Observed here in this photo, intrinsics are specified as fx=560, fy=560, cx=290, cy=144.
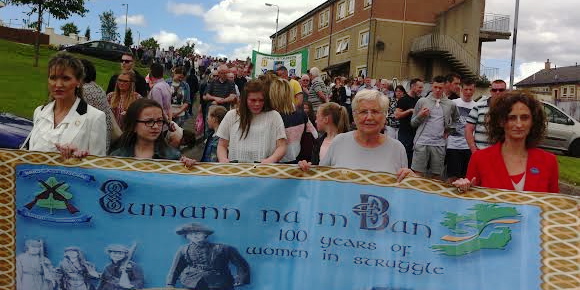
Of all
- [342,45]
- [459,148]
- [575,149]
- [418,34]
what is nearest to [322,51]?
[342,45]

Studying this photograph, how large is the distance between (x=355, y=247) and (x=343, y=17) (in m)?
49.0

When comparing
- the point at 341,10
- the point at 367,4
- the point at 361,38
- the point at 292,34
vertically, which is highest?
the point at 292,34

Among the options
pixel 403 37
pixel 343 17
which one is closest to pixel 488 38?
pixel 403 37

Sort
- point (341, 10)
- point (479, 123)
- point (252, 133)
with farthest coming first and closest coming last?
1. point (341, 10)
2. point (479, 123)
3. point (252, 133)

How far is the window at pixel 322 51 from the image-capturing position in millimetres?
55031

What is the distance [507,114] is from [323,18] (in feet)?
180

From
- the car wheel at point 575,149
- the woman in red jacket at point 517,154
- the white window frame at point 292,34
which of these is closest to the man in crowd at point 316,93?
the woman in red jacket at point 517,154

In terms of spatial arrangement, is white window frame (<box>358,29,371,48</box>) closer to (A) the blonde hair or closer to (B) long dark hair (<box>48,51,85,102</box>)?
(A) the blonde hair

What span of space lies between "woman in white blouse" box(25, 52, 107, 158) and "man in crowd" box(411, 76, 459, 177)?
465cm

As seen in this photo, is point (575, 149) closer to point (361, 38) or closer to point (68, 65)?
point (68, 65)

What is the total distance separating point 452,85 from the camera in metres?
8.41

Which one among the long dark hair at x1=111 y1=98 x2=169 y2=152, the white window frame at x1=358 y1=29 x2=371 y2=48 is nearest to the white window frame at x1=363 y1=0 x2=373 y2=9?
the white window frame at x1=358 y1=29 x2=371 y2=48

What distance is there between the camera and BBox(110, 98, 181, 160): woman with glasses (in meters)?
4.14

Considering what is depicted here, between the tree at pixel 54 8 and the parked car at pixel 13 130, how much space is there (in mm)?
26754
